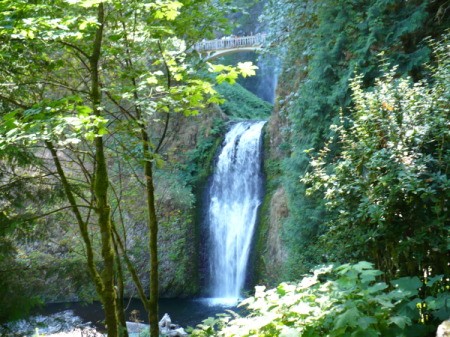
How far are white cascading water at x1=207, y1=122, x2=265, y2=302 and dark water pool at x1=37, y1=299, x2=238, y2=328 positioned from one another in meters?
0.89

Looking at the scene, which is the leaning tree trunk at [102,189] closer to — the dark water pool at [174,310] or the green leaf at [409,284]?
the green leaf at [409,284]

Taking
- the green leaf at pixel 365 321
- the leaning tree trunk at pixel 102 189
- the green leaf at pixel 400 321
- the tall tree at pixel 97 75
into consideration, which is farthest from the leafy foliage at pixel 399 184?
the leaning tree trunk at pixel 102 189

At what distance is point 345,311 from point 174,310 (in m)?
12.2

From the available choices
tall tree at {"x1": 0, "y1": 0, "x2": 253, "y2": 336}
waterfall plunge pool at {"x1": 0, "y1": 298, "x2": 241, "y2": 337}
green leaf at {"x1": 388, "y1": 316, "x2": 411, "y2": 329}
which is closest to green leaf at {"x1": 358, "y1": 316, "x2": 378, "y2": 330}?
green leaf at {"x1": 388, "y1": 316, "x2": 411, "y2": 329}

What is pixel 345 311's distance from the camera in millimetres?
2980

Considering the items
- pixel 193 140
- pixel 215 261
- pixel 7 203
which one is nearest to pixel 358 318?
pixel 7 203

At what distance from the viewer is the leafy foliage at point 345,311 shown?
2857mm

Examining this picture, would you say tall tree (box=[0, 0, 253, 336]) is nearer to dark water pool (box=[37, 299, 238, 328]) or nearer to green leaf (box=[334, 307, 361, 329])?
green leaf (box=[334, 307, 361, 329])

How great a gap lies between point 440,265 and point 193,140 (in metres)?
14.6

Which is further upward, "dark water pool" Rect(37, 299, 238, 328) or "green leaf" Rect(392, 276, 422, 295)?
"green leaf" Rect(392, 276, 422, 295)

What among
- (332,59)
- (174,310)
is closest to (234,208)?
(174,310)

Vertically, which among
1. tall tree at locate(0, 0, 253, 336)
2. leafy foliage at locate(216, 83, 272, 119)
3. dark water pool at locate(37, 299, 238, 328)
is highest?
leafy foliage at locate(216, 83, 272, 119)

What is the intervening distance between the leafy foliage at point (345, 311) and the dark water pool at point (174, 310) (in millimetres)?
10097

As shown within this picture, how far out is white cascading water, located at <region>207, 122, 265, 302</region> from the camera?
49.7 feet
